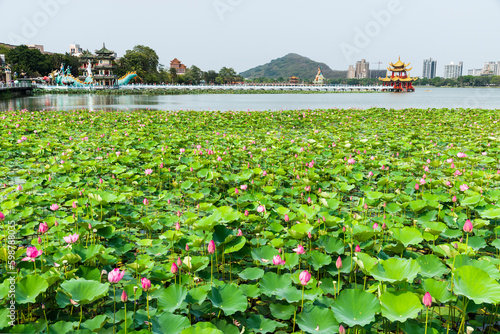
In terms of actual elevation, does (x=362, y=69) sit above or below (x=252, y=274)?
above

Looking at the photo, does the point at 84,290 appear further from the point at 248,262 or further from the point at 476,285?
the point at 476,285

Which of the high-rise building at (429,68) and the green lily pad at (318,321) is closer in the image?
the green lily pad at (318,321)

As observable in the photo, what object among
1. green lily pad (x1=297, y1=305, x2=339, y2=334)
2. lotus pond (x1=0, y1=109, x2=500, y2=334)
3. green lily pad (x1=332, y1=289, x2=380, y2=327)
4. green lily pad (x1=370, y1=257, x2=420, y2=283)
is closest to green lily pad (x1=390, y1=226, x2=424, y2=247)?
lotus pond (x1=0, y1=109, x2=500, y2=334)

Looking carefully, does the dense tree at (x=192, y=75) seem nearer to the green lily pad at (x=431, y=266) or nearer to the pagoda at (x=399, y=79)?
the pagoda at (x=399, y=79)

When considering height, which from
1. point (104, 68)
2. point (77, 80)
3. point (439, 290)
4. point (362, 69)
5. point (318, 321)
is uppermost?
point (362, 69)

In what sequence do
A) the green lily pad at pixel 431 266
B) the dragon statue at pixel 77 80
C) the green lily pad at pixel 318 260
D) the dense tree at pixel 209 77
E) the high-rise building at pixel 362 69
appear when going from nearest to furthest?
the green lily pad at pixel 431 266, the green lily pad at pixel 318 260, the dragon statue at pixel 77 80, the dense tree at pixel 209 77, the high-rise building at pixel 362 69

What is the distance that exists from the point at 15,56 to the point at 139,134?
180ft

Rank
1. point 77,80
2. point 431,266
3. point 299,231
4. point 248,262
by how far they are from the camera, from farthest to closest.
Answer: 1. point 77,80
2. point 248,262
3. point 299,231
4. point 431,266

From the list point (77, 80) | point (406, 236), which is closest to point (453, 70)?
point (77, 80)

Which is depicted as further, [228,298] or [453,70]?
[453,70]

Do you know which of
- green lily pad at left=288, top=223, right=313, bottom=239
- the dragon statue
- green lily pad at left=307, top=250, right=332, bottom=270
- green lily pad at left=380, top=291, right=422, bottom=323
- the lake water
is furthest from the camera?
the dragon statue

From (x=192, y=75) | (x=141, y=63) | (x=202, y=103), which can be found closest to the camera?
(x=202, y=103)

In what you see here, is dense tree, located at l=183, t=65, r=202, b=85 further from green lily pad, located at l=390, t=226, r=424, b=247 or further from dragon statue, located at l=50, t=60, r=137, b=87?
green lily pad, located at l=390, t=226, r=424, b=247

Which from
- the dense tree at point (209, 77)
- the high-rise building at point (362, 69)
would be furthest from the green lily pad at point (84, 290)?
the high-rise building at point (362, 69)
